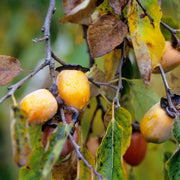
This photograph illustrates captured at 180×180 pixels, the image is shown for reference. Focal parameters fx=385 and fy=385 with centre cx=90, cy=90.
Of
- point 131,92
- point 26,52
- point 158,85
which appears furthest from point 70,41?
point 131,92

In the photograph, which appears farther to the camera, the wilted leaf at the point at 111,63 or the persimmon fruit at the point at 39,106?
the wilted leaf at the point at 111,63

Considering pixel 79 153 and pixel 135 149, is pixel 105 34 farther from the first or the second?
pixel 135 149

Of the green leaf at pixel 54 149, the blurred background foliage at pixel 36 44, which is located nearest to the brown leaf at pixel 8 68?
the green leaf at pixel 54 149

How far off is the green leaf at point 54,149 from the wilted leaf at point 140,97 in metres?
0.55

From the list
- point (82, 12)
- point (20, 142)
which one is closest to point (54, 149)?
point (20, 142)

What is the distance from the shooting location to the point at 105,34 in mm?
1006

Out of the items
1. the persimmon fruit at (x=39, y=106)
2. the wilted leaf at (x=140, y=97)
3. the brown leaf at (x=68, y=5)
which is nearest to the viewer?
the persimmon fruit at (x=39, y=106)

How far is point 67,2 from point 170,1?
43 centimetres

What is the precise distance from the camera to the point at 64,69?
3.19 feet

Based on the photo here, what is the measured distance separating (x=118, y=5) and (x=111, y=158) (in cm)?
40

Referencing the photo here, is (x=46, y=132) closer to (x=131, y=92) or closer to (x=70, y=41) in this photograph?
(x=131, y=92)

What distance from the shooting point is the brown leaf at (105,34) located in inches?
38.9

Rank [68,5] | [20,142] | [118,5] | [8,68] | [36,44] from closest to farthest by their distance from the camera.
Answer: [20,142] → [8,68] → [118,5] → [68,5] → [36,44]

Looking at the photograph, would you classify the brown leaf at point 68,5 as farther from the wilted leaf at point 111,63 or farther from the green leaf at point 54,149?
the green leaf at point 54,149
